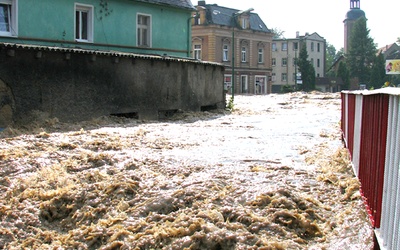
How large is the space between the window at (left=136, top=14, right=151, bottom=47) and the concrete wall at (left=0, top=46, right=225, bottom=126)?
468 centimetres

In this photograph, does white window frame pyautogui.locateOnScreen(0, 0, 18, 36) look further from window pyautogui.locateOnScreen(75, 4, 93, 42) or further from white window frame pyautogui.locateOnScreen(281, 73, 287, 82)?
white window frame pyautogui.locateOnScreen(281, 73, 287, 82)

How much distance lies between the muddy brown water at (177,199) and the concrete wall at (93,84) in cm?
492

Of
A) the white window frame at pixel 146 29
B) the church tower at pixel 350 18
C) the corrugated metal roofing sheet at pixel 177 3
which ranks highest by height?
the church tower at pixel 350 18

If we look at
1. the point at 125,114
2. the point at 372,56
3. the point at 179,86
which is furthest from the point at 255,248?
the point at 372,56

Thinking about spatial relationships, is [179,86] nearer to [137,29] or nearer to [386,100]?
[137,29]

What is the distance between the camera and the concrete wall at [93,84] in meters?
16.1

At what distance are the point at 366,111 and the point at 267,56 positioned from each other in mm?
66980

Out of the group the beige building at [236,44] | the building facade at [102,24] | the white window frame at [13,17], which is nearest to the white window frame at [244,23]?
the beige building at [236,44]

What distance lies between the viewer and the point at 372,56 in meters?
103

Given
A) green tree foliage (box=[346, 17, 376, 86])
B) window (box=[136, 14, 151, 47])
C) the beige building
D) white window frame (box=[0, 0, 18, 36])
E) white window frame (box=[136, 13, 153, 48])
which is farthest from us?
green tree foliage (box=[346, 17, 376, 86])

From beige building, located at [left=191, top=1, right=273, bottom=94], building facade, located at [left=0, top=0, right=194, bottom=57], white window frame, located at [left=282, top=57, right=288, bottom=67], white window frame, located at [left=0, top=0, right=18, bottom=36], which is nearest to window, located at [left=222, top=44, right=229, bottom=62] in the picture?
beige building, located at [left=191, top=1, right=273, bottom=94]

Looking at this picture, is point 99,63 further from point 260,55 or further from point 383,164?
point 260,55

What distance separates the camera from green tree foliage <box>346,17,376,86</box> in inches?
4058

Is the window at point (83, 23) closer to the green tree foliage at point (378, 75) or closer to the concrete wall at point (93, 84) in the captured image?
the concrete wall at point (93, 84)
